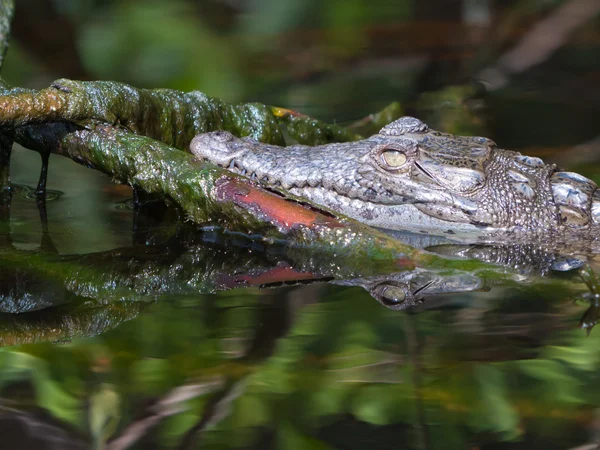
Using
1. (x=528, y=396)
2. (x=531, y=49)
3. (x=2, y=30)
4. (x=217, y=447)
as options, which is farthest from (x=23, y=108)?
(x=531, y=49)

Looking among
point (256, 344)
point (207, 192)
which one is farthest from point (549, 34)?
point (256, 344)

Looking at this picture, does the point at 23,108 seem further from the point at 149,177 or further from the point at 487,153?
the point at 487,153

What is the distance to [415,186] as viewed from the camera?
4453 mm

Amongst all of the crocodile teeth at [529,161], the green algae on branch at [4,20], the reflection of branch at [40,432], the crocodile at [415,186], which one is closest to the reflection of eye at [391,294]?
the crocodile at [415,186]

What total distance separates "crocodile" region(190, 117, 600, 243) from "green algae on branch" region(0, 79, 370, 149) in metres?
0.48

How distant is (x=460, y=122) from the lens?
7.19 metres

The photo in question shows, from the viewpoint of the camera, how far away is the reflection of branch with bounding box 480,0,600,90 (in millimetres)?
10484

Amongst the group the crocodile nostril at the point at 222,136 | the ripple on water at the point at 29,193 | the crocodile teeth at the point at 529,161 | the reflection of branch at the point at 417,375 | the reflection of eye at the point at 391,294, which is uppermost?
the crocodile teeth at the point at 529,161

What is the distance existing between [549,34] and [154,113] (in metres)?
8.40

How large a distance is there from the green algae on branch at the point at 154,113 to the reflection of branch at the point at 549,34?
5.26 meters

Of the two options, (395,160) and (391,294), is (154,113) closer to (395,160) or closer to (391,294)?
(395,160)

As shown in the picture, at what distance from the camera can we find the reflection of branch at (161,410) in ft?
7.55

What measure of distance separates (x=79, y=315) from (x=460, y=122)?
15.6 feet

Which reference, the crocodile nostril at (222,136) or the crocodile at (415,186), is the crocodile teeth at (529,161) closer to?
the crocodile at (415,186)
